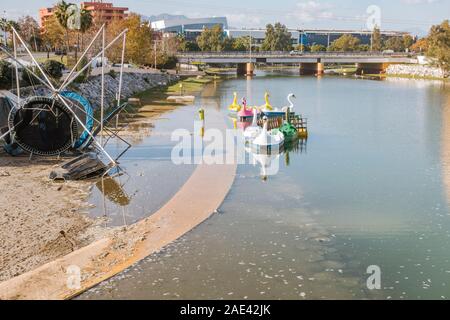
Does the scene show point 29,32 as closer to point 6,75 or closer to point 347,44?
point 6,75

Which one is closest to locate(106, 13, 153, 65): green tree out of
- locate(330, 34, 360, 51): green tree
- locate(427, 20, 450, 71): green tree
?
locate(427, 20, 450, 71): green tree

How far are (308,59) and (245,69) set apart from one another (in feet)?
52.5

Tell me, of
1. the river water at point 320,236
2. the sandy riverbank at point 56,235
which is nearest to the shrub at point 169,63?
the river water at point 320,236

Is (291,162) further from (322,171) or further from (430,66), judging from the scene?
(430,66)

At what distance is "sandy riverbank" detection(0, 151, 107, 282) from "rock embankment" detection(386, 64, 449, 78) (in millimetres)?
97855

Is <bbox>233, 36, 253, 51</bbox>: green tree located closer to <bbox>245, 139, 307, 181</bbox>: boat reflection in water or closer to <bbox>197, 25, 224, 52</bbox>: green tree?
<bbox>197, 25, 224, 52</bbox>: green tree

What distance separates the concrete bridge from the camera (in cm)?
13250

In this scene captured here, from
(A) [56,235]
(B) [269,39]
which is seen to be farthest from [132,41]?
(B) [269,39]

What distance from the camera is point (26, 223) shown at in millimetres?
19781

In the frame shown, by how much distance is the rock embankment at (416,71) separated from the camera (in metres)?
112

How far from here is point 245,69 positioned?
137875 mm

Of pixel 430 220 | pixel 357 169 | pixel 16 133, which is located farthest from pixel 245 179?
pixel 16 133

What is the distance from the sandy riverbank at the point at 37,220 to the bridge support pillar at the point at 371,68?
12586cm
